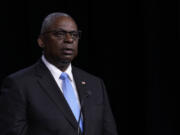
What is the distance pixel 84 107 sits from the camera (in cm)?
223

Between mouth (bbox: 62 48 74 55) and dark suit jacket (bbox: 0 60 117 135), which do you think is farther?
mouth (bbox: 62 48 74 55)

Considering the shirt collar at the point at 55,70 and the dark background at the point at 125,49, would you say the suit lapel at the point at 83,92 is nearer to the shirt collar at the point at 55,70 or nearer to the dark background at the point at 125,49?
the shirt collar at the point at 55,70

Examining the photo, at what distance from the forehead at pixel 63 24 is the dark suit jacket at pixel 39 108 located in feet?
0.87

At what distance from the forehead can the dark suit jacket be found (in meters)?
0.27

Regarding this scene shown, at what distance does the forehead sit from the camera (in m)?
2.28

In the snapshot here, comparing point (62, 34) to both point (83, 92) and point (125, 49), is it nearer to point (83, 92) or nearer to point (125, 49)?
point (83, 92)

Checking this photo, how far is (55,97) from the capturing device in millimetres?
2160

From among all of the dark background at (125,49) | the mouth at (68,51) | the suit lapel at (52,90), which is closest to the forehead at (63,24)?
the mouth at (68,51)

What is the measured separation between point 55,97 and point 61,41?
13.7 inches

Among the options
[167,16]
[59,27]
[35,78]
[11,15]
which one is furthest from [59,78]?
[167,16]

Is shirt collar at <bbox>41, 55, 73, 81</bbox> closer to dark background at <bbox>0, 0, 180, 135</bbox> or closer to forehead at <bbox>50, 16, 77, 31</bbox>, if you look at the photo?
forehead at <bbox>50, 16, 77, 31</bbox>

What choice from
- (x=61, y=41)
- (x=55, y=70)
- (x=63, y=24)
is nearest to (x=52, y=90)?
(x=55, y=70)

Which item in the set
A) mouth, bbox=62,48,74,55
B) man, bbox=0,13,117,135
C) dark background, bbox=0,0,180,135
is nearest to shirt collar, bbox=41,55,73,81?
man, bbox=0,13,117,135

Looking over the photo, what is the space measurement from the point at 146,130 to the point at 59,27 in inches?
59.9
